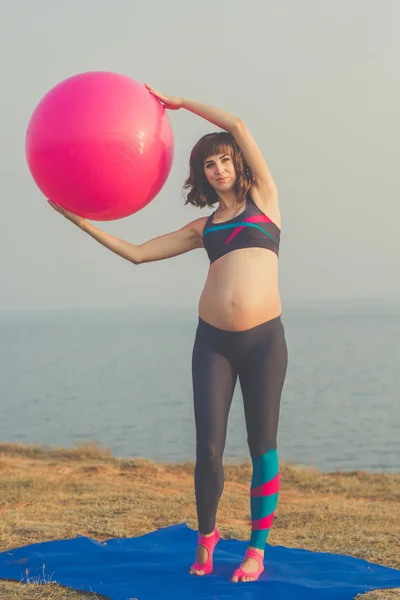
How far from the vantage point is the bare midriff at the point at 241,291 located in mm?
4496

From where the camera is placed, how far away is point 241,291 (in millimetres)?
4492

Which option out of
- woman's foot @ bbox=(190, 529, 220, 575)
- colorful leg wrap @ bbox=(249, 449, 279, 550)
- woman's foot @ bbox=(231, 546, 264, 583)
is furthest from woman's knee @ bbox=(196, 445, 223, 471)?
woman's foot @ bbox=(231, 546, 264, 583)

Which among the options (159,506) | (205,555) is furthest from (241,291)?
(159,506)

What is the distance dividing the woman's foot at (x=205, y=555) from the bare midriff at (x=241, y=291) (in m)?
1.24

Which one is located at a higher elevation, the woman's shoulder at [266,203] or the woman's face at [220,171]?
the woman's face at [220,171]

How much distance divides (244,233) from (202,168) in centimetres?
50

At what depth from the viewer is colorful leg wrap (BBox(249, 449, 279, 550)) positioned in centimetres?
457

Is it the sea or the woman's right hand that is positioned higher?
the woman's right hand

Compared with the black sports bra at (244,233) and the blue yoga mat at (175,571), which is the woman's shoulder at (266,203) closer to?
the black sports bra at (244,233)

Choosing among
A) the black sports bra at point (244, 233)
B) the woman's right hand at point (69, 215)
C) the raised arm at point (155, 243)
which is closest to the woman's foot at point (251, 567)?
the black sports bra at point (244, 233)

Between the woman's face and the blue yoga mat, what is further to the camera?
the woman's face

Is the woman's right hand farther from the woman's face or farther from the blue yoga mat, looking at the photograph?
the blue yoga mat

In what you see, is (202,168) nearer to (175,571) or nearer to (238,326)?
(238,326)

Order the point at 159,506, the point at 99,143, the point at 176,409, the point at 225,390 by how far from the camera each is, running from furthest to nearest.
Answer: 1. the point at 176,409
2. the point at 159,506
3. the point at 225,390
4. the point at 99,143
